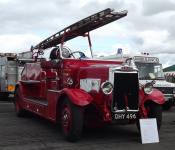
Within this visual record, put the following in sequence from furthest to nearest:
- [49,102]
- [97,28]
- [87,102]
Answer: [97,28]
[49,102]
[87,102]

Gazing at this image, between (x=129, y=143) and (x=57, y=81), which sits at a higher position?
(x=57, y=81)

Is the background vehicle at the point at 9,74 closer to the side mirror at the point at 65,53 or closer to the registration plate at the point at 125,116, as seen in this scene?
the side mirror at the point at 65,53

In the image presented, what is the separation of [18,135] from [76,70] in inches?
81.3

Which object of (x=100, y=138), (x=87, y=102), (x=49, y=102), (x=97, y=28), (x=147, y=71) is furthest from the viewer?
(x=147, y=71)

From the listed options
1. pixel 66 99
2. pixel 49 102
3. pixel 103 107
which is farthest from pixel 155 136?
pixel 49 102

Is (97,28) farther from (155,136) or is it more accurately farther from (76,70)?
(155,136)

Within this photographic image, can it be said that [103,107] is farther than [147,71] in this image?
No

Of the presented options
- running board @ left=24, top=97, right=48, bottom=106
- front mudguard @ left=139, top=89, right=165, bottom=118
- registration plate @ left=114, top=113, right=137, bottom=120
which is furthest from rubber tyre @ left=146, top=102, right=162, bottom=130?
running board @ left=24, top=97, right=48, bottom=106

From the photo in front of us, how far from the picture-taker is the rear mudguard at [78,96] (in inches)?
373

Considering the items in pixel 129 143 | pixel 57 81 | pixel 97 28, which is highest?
pixel 97 28

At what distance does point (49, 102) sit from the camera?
11.2 meters

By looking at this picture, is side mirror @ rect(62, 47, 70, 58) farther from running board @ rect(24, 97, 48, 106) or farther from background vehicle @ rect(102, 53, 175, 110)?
background vehicle @ rect(102, 53, 175, 110)

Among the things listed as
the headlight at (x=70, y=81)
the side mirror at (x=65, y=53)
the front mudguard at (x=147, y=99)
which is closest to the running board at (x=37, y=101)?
the headlight at (x=70, y=81)

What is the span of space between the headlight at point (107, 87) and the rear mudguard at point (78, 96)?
1.25 feet
